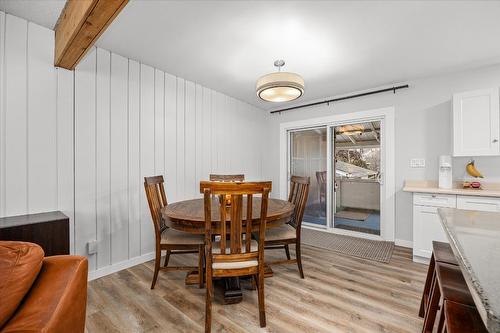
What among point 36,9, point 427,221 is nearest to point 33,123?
point 36,9

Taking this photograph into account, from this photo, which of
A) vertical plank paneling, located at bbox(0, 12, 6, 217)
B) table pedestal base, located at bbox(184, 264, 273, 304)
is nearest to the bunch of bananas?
table pedestal base, located at bbox(184, 264, 273, 304)

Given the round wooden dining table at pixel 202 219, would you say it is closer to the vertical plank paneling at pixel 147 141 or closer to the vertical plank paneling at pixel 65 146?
Result: the vertical plank paneling at pixel 147 141

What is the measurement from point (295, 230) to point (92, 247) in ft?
6.87

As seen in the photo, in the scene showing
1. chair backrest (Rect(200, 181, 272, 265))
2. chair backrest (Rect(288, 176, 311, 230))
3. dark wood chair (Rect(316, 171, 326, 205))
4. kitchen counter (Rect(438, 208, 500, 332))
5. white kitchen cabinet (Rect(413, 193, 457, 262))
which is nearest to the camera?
kitchen counter (Rect(438, 208, 500, 332))

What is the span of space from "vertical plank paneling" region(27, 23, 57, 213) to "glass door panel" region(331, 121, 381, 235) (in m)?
3.86

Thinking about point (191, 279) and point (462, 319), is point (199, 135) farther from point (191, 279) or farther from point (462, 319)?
point (462, 319)

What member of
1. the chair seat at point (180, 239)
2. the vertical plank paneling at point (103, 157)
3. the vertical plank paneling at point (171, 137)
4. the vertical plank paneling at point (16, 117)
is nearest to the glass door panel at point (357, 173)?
the vertical plank paneling at point (171, 137)

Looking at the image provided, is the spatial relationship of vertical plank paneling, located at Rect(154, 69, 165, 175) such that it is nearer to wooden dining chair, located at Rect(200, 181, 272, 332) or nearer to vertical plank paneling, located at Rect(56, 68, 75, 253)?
vertical plank paneling, located at Rect(56, 68, 75, 253)

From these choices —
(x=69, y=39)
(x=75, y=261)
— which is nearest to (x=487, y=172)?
(x=75, y=261)

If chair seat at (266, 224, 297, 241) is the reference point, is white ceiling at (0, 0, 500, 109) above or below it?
above

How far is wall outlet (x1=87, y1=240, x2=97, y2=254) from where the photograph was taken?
7.58ft

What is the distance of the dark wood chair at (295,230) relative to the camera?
2.21m

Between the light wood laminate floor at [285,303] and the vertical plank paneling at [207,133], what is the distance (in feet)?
5.29

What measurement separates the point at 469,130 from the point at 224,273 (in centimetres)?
320
